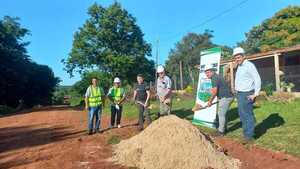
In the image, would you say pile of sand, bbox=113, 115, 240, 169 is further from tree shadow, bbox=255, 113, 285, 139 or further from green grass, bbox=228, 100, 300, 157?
tree shadow, bbox=255, 113, 285, 139

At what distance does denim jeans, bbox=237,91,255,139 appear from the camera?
872 centimetres

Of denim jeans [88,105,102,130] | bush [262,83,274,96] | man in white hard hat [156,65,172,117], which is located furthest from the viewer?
bush [262,83,274,96]

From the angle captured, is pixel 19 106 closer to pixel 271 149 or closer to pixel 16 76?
pixel 16 76

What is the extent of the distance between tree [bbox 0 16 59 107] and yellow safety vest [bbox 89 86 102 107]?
26.0 meters

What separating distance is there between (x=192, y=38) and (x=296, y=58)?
133 ft

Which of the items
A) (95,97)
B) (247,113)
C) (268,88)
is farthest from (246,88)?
(268,88)

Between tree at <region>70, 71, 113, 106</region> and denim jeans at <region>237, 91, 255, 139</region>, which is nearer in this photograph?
denim jeans at <region>237, 91, 255, 139</region>

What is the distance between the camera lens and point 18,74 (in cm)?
3891

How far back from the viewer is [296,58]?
26375 mm

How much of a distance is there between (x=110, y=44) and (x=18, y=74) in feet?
33.1

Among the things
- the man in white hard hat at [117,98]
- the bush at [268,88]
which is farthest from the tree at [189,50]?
the man in white hard hat at [117,98]

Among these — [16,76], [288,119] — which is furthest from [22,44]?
[288,119]

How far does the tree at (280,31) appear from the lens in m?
40.5

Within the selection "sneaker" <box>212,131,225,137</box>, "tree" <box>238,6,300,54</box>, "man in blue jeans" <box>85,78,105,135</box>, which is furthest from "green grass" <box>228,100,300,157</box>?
"tree" <box>238,6,300,54</box>
